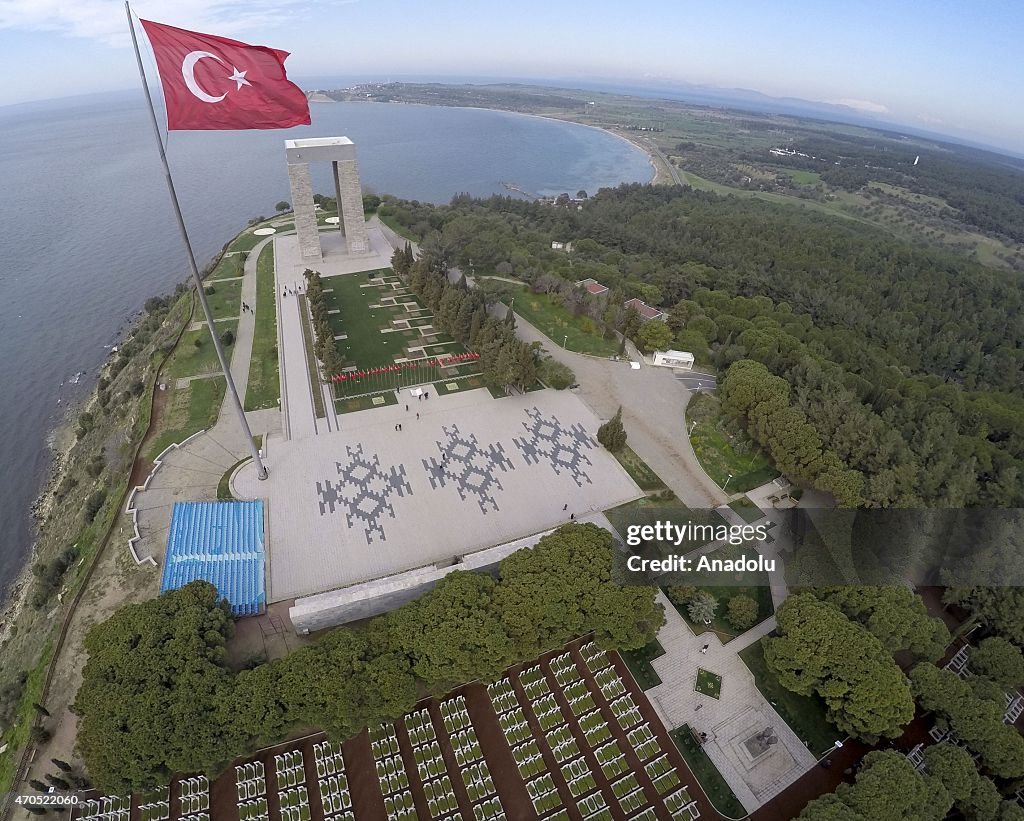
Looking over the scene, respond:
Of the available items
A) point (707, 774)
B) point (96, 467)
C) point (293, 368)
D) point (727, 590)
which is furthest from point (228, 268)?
point (707, 774)

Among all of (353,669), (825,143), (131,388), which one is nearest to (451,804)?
(353,669)

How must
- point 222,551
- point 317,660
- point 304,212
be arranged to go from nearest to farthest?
point 317,660
point 222,551
point 304,212

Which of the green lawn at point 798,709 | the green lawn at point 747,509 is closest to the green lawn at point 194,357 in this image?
the green lawn at point 747,509

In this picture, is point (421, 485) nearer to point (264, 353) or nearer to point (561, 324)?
point (264, 353)

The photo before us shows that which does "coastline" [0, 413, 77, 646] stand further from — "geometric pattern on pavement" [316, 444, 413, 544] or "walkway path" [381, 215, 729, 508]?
"walkway path" [381, 215, 729, 508]

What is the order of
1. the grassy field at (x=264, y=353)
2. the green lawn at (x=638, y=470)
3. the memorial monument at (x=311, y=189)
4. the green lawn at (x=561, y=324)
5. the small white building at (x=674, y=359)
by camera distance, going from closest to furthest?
the green lawn at (x=638, y=470) → the grassy field at (x=264, y=353) → the small white building at (x=674, y=359) → the green lawn at (x=561, y=324) → the memorial monument at (x=311, y=189)

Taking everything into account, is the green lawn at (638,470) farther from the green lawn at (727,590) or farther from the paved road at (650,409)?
the green lawn at (727,590)

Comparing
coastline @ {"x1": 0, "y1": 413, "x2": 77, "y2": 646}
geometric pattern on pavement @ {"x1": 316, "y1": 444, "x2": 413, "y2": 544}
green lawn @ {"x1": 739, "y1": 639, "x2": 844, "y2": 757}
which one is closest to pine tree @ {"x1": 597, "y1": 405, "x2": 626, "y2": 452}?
geometric pattern on pavement @ {"x1": 316, "y1": 444, "x2": 413, "y2": 544}
